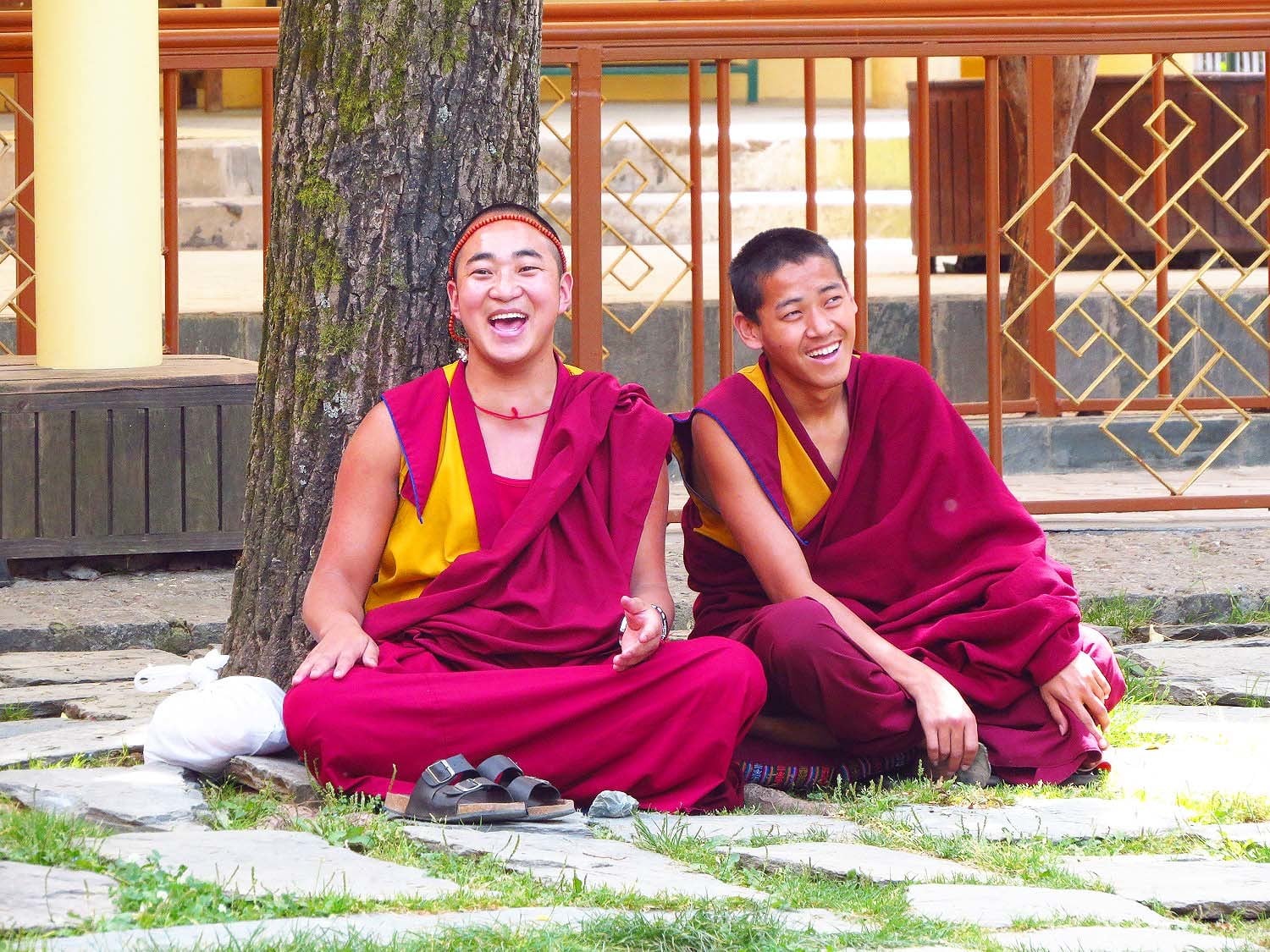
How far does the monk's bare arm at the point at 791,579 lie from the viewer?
3471 mm

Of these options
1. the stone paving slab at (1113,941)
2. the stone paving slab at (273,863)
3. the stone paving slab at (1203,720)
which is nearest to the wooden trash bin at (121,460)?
the stone paving slab at (273,863)

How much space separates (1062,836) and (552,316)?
4.40 feet

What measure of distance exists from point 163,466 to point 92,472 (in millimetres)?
193

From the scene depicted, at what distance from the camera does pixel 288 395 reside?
12.8ft

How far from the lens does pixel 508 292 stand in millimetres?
3518

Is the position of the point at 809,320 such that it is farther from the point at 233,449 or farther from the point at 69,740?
the point at 233,449

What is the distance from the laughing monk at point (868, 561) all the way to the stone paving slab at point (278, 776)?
0.88 metres

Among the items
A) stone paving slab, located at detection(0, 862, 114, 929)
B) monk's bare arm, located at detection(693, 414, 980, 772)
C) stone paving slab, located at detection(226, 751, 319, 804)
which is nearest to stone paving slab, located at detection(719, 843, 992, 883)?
monk's bare arm, located at detection(693, 414, 980, 772)

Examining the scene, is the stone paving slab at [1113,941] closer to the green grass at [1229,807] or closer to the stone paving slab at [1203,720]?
the green grass at [1229,807]

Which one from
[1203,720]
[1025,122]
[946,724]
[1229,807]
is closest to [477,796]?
[946,724]

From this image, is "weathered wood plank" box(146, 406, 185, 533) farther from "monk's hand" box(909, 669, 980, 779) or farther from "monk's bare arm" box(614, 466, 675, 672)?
"monk's hand" box(909, 669, 980, 779)

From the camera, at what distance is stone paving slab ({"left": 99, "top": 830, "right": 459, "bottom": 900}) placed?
2582 millimetres

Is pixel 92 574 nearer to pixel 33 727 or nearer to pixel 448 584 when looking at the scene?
pixel 33 727

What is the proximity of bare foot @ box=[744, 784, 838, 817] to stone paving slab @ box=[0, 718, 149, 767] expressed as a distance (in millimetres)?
1161
